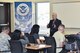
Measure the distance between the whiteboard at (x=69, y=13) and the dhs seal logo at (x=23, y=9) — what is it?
126cm

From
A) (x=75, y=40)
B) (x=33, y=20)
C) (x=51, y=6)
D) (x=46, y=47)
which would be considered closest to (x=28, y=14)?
(x=33, y=20)

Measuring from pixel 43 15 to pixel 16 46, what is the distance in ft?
14.9

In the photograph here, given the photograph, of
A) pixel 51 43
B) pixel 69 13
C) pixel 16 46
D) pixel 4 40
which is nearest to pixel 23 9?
pixel 69 13

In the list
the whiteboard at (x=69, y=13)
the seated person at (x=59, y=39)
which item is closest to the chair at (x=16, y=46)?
the seated person at (x=59, y=39)

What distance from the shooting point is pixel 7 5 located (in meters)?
10.2

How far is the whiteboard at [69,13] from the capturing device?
8773 mm

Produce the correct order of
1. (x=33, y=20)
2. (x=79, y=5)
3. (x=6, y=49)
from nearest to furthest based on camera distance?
(x=6, y=49) → (x=79, y=5) → (x=33, y=20)

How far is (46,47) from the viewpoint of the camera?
6047 mm

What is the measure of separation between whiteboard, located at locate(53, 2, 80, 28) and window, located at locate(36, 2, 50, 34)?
1.72 ft

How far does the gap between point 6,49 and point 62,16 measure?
3.95 meters

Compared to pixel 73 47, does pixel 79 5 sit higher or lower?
higher

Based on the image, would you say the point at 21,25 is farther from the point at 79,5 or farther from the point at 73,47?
the point at 73,47

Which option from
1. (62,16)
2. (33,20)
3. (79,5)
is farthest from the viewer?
(33,20)

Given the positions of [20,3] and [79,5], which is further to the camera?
[20,3]
